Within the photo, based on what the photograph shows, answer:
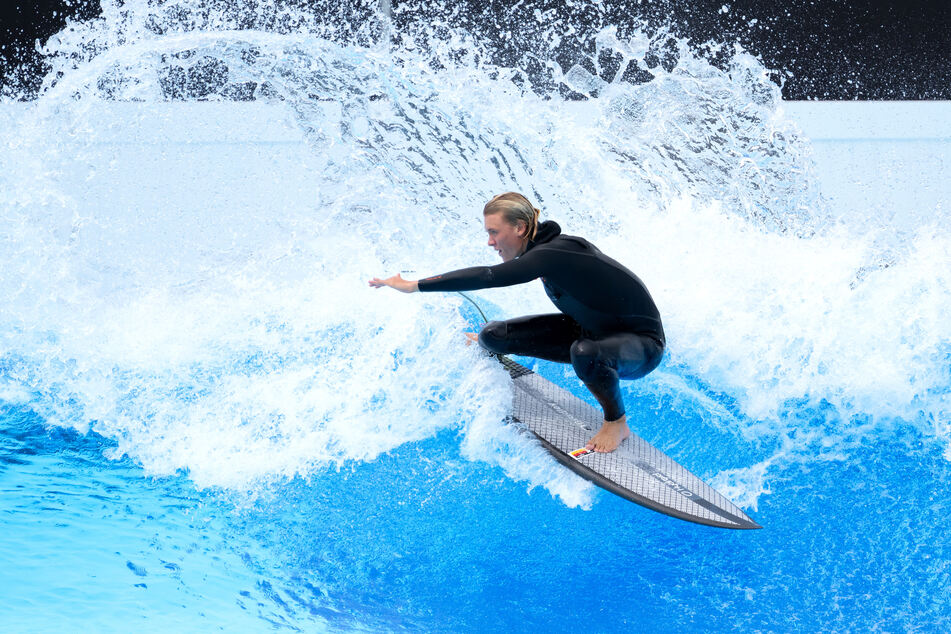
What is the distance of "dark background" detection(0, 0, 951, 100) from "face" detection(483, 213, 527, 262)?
5055 mm

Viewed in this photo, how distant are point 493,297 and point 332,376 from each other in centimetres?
164

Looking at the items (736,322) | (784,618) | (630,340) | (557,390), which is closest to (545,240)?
(630,340)

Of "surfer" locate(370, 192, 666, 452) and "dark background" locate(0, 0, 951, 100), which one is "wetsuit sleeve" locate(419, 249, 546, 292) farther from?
"dark background" locate(0, 0, 951, 100)

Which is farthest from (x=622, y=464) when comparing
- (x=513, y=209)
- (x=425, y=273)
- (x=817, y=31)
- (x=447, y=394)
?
(x=817, y=31)

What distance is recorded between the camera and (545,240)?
2564mm

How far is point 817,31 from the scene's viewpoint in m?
7.21

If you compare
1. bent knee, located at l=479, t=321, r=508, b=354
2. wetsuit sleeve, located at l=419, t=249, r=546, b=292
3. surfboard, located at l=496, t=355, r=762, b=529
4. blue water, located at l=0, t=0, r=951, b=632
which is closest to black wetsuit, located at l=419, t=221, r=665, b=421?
wetsuit sleeve, located at l=419, t=249, r=546, b=292

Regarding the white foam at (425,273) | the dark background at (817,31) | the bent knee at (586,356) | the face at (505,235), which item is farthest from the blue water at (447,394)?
the dark background at (817,31)

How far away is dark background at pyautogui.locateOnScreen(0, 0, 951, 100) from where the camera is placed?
7164 mm

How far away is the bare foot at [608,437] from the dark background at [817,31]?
17.2 feet

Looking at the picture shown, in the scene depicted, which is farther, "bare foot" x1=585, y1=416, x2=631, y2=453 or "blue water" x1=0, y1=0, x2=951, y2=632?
"bare foot" x1=585, y1=416, x2=631, y2=453

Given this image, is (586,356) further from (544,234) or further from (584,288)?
(544,234)

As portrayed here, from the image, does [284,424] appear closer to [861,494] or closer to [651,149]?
[861,494]

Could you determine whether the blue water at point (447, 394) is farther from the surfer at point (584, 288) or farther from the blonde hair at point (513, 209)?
the blonde hair at point (513, 209)
